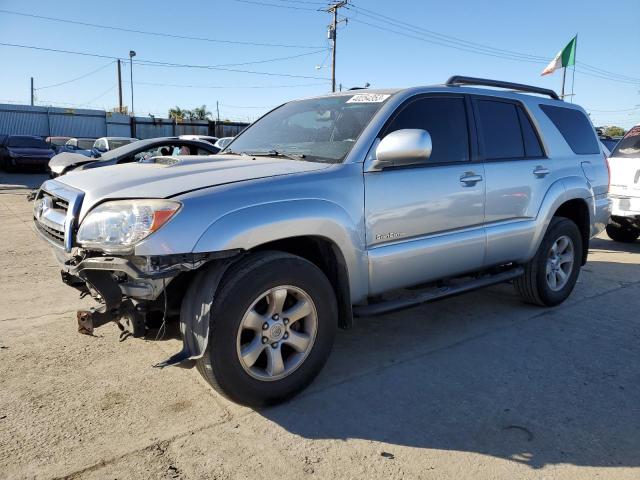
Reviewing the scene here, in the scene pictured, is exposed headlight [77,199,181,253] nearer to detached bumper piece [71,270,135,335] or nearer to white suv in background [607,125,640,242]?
detached bumper piece [71,270,135,335]

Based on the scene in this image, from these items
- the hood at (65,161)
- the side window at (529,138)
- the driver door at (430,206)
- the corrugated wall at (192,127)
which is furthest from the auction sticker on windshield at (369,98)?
the corrugated wall at (192,127)

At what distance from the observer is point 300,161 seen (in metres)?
3.44

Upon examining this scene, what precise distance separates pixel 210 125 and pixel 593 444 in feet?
106

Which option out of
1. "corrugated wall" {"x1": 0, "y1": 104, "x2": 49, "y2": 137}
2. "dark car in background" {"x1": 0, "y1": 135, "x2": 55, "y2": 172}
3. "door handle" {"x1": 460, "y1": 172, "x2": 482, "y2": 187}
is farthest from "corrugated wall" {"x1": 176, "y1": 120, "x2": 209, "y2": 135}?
"door handle" {"x1": 460, "y1": 172, "x2": 482, "y2": 187}

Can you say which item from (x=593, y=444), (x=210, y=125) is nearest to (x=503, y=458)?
(x=593, y=444)

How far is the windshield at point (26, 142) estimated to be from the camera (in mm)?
22016

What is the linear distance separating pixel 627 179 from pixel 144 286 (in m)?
7.55

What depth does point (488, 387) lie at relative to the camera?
3.34m

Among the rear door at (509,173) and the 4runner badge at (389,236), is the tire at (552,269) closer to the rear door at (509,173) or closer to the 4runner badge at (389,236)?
the rear door at (509,173)

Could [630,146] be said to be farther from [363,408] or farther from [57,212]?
[57,212]

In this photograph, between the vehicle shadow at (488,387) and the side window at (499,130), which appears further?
the side window at (499,130)

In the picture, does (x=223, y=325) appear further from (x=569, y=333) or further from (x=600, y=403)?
(x=569, y=333)

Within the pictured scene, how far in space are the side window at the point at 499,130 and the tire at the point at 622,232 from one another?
4.89 m

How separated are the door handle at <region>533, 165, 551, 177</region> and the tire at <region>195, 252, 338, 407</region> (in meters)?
2.39
